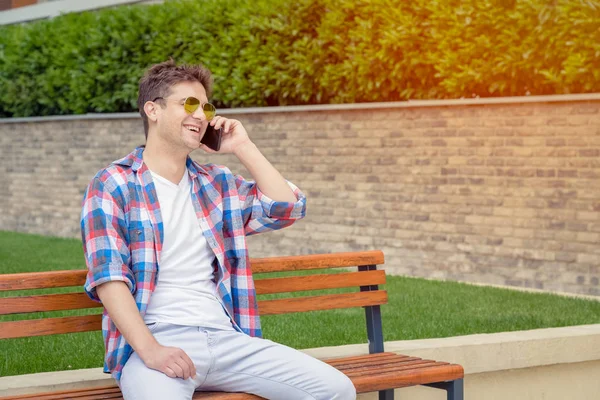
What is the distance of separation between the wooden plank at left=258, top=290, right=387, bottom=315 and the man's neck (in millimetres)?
854

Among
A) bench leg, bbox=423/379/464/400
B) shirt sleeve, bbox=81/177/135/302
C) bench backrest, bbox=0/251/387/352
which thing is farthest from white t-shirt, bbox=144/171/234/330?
bench leg, bbox=423/379/464/400

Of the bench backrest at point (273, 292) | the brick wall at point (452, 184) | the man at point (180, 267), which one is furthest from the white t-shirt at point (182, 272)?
the brick wall at point (452, 184)

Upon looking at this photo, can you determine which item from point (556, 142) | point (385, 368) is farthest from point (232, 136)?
point (556, 142)

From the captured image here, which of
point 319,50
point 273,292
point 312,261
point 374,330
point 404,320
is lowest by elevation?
point 404,320

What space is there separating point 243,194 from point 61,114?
12918mm

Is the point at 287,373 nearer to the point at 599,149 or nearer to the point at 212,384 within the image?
the point at 212,384

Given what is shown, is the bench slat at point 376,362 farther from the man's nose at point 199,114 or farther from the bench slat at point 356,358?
the man's nose at point 199,114

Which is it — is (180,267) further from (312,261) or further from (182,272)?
(312,261)

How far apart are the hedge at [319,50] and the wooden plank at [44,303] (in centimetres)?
679

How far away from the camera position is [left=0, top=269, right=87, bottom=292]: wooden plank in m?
4.12

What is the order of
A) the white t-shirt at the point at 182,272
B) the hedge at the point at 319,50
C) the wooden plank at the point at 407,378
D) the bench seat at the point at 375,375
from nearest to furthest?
1. the white t-shirt at the point at 182,272
2. the bench seat at the point at 375,375
3. the wooden plank at the point at 407,378
4. the hedge at the point at 319,50

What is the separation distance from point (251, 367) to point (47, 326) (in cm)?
79

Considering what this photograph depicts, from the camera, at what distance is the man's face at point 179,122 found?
423 cm

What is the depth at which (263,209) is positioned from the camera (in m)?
4.48
